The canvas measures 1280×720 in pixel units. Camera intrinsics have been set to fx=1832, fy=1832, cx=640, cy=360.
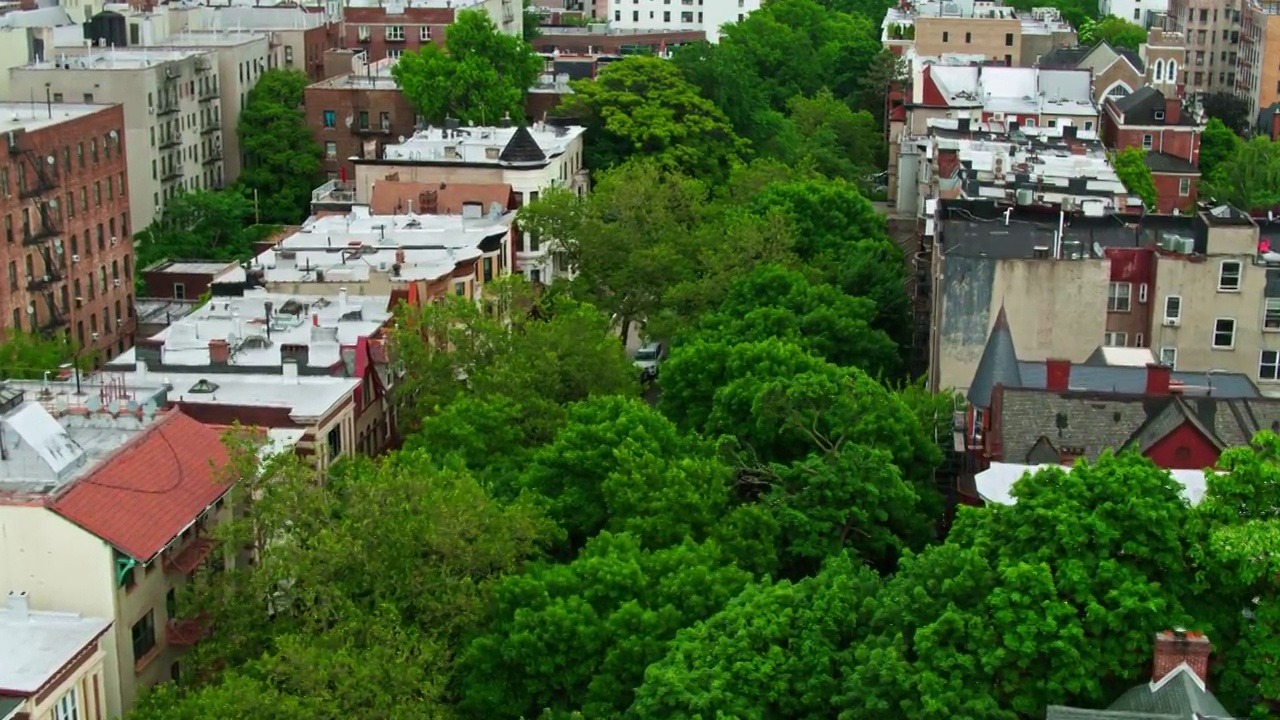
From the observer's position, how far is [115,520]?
1940 inches

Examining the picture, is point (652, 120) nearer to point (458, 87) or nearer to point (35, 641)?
point (458, 87)

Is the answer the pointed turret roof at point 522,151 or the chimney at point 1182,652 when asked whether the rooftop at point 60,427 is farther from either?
the pointed turret roof at point 522,151

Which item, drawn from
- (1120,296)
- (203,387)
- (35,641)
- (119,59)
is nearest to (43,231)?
(203,387)

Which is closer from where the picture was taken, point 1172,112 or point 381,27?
point 1172,112

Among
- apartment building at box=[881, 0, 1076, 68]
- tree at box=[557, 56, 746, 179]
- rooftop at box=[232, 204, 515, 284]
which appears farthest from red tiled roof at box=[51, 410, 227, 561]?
apartment building at box=[881, 0, 1076, 68]

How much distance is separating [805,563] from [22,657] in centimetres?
2488

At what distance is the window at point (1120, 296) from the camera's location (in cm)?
7369

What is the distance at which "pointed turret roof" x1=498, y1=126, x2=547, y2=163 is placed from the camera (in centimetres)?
10869

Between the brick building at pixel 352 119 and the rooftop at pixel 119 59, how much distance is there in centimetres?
999

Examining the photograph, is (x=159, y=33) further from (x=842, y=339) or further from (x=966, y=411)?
(x=966, y=411)

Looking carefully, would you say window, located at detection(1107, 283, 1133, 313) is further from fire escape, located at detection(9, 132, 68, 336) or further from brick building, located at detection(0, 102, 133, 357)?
fire escape, located at detection(9, 132, 68, 336)

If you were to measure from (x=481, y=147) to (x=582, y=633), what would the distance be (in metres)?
66.7

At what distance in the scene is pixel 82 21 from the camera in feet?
547

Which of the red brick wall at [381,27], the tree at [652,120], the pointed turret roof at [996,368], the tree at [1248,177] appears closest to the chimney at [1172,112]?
the tree at [1248,177]
